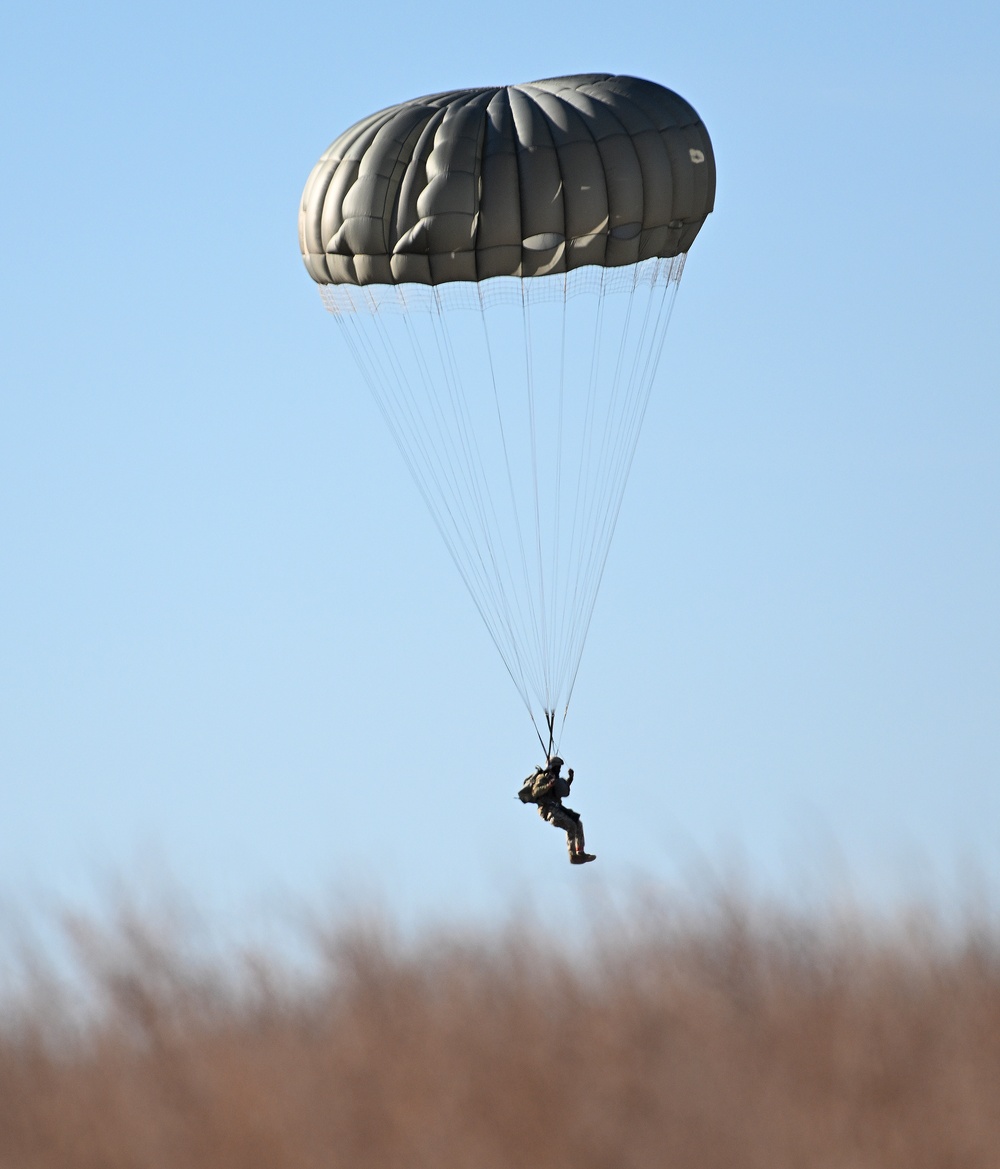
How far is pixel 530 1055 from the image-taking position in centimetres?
781

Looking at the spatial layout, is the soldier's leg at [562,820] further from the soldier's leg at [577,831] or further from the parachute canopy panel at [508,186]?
the parachute canopy panel at [508,186]

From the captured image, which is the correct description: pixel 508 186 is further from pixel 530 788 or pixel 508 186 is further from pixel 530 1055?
pixel 530 1055

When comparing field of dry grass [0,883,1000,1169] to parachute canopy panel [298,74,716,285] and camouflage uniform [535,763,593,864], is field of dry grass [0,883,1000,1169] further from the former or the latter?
parachute canopy panel [298,74,716,285]

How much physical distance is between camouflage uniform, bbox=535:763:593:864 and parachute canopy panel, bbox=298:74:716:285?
4.48 m

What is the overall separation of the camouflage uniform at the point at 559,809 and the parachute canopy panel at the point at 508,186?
448cm

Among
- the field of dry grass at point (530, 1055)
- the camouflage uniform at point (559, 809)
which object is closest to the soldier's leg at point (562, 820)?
the camouflage uniform at point (559, 809)

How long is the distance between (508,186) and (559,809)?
213 inches

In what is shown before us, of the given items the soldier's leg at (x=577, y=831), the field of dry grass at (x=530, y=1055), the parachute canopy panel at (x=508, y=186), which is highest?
the parachute canopy panel at (x=508, y=186)

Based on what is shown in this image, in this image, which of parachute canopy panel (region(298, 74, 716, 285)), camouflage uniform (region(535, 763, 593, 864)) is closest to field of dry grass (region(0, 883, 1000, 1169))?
camouflage uniform (region(535, 763, 593, 864))

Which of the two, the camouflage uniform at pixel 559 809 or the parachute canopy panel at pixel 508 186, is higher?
the parachute canopy panel at pixel 508 186

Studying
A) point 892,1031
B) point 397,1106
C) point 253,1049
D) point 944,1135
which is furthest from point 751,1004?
point 253,1049

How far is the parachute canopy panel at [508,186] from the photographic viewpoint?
1590 cm

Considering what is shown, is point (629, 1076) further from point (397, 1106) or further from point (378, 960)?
point (378, 960)

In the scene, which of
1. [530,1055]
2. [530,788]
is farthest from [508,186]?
[530,1055]
